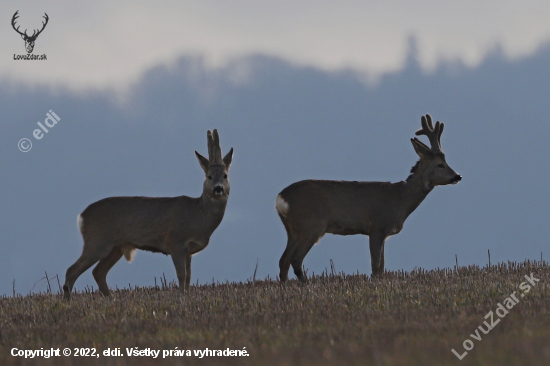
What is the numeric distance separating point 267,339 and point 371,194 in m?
7.61

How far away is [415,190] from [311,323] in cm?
744

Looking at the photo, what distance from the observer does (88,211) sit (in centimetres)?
1332

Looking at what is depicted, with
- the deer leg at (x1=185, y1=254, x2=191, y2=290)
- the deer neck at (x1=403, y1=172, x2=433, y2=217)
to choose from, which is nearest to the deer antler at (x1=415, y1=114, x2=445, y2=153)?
the deer neck at (x1=403, y1=172, x2=433, y2=217)

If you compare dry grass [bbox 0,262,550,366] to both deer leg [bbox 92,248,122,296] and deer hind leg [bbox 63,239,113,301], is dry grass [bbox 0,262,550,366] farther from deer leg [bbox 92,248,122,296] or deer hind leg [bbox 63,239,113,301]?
deer leg [bbox 92,248,122,296]

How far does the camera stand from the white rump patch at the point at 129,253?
1357cm

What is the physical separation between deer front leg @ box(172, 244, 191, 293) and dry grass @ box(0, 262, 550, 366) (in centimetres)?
44

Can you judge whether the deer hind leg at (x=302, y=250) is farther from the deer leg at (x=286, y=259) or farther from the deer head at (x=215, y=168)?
the deer head at (x=215, y=168)

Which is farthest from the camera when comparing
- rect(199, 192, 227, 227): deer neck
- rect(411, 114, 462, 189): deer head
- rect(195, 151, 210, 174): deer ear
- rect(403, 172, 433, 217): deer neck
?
rect(411, 114, 462, 189): deer head

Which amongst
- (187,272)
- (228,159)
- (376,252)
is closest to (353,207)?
(376,252)

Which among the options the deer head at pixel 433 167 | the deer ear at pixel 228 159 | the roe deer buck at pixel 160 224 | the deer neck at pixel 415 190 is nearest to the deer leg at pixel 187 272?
the roe deer buck at pixel 160 224

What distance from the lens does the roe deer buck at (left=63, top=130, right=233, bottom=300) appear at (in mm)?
13055

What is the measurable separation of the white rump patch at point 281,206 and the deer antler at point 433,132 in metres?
3.27

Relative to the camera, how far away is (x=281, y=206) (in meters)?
14.1

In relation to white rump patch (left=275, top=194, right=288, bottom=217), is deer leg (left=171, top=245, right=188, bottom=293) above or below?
below
